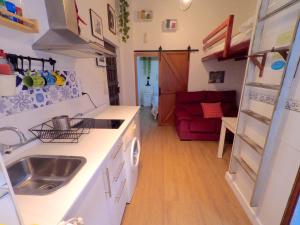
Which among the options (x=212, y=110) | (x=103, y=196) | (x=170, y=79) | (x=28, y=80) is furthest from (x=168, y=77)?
(x=103, y=196)

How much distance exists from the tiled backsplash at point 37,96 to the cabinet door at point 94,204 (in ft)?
2.42

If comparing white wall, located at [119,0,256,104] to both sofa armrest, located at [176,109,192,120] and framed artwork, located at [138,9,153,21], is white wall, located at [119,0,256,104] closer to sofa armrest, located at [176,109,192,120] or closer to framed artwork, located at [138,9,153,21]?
framed artwork, located at [138,9,153,21]

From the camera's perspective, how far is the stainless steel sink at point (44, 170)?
919 millimetres

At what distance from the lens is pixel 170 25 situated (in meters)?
3.61

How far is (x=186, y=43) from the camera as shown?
148 inches

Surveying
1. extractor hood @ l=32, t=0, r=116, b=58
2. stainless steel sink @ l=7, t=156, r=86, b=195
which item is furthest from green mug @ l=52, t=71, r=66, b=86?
stainless steel sink @ l=7, t=156, r=86, b=195

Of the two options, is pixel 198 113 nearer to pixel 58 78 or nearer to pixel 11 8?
pixel 58 78

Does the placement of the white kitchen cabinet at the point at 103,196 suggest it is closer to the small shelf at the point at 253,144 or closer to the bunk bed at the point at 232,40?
the small shelf at the point at 253,144

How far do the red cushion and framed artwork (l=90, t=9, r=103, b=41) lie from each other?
2603 mm

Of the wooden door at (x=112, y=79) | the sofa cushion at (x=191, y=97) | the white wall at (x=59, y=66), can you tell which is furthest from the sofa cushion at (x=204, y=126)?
the white wall at (x=59, y=66)

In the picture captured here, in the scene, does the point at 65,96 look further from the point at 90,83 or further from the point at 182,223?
the point at 182,223

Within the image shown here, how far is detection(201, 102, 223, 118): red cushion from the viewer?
3.31 metres

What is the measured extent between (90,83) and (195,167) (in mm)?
2059

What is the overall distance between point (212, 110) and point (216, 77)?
3.60ft
